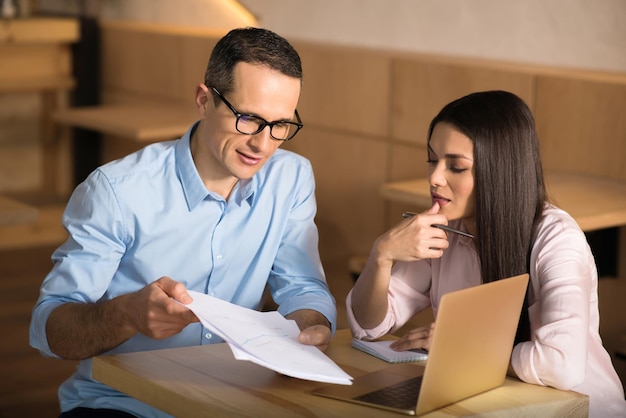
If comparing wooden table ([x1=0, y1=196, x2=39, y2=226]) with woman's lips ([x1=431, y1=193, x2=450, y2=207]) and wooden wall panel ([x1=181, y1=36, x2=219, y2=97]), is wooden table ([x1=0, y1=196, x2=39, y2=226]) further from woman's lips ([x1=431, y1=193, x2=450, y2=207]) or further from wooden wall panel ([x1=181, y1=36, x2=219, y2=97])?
woman's lips ([x1=431, y1=193, x2=450, y2=207])

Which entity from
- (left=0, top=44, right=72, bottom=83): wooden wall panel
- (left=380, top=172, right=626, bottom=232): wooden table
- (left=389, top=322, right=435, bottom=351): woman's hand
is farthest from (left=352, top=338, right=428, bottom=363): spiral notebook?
(left=0, top=44, right=72, bottom=83): wooden wall panel

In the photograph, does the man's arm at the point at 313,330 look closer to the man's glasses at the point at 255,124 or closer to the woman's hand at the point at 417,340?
the woman's hand at the point at 417,340

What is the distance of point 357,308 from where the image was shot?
2.12 meters

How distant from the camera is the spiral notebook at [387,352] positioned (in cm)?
188

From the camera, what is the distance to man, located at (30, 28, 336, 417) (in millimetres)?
1996

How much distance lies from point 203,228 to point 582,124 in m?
1.74

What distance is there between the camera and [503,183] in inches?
77.8

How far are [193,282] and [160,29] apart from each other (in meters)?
3.56

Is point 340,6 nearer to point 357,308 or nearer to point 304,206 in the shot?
point 304,206

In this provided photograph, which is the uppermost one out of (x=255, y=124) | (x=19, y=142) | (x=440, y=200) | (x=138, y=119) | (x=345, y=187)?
(x=255, y=124)

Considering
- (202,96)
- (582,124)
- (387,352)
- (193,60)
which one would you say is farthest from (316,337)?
(193,60)

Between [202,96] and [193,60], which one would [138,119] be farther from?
[202,96]

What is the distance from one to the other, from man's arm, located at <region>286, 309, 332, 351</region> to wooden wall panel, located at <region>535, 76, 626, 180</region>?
160 centimetres

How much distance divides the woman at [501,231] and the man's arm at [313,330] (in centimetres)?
10
